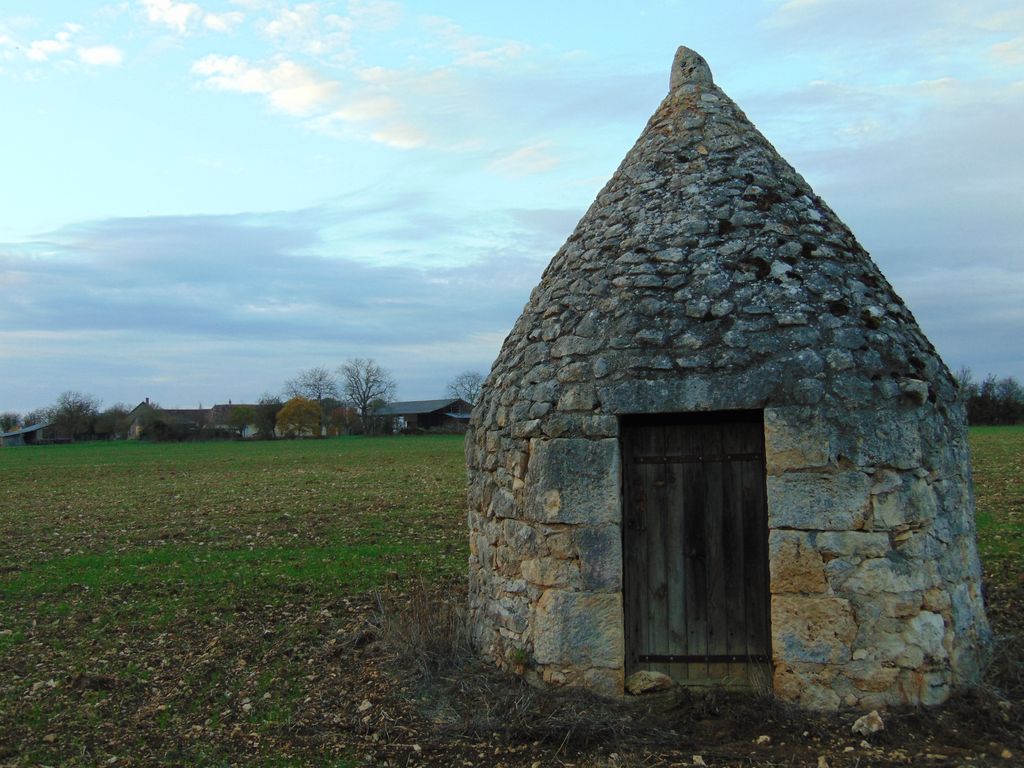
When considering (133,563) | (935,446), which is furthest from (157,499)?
(935,446)

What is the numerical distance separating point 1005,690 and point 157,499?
19.5 meters

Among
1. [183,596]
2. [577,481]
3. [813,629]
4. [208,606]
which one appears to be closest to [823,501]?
[813,629]

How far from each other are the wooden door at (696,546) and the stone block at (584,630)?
25 cm

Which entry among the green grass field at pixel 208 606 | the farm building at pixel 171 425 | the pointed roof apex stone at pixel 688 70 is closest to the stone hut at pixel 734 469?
the pointed roof apex stone at pixel 688 70

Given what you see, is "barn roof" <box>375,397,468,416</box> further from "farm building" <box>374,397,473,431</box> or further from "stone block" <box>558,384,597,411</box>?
"stone block" <box>558,384,597,411</box>

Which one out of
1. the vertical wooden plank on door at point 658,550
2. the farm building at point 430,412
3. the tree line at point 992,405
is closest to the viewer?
the vertical wooden plank on door at point 658,550

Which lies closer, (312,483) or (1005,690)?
(1005,690)

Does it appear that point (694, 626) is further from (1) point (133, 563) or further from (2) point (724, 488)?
(1) point (133, 563)

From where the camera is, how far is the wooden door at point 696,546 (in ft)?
18.9

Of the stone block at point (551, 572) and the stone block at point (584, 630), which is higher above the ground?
the stone block at point (551, 572)

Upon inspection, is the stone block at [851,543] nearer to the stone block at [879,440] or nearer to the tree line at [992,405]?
the stone block at [879,440]

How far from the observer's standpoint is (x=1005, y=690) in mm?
5625

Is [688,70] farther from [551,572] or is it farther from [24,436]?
[24,436]

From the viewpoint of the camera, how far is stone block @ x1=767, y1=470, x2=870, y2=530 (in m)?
5.35
